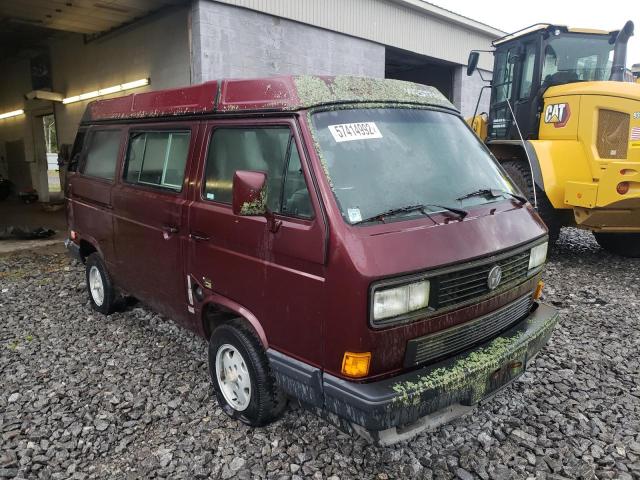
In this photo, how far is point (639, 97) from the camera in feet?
18.5

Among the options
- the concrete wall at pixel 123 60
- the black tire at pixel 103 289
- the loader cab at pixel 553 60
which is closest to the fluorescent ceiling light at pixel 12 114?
the concrete wall at pixel 123 60

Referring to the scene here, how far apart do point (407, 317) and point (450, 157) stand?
50.0 inches

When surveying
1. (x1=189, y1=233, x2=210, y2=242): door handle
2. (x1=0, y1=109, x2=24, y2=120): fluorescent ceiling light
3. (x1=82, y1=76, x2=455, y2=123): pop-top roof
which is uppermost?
(x1=0, y1=109, x2=24, y2=120): fluorescent ceiling light

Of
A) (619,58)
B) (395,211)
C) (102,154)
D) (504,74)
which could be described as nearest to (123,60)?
(102,154)

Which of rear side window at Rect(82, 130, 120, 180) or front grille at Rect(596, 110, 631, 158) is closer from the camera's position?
rear side window at Rect(82, 130, 120, 180)

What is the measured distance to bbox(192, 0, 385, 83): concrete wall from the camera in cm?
832

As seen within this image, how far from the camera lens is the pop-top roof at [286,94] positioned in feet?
8.91

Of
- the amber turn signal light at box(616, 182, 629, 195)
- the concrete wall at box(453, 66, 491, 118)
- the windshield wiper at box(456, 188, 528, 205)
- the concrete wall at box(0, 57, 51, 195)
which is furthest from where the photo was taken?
the concrete wall at box(0, 57, 51, 195)

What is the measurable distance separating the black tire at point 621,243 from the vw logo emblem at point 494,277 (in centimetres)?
543

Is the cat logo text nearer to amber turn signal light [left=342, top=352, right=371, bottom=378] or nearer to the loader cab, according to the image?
the loader cab

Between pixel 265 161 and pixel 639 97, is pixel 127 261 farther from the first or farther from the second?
pixel 639 97

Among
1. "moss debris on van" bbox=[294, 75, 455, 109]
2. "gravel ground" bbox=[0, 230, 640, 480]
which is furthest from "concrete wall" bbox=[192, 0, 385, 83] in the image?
"moss debris on van" bbox=[294, 75, 455, 109]

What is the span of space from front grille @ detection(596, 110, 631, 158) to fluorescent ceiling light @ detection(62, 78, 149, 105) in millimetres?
8375

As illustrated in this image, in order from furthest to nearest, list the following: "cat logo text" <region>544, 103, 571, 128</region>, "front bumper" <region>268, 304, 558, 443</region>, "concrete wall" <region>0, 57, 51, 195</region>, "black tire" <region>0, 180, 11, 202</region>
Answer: "black tire" <region>0, 180, 11, 202</region> → "concrete wall" <region>0, 57, 51, 195</region> → "cat logo text" <region>544, 103, 571, 128</region> → "front bumper" <region>268, 304, 558, 443</region>
